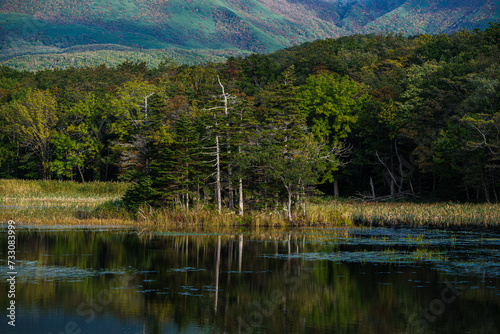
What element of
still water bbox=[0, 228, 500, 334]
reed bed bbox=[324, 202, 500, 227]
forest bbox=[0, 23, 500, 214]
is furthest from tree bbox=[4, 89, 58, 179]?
still water bbox=[0, 228, 500, 334]

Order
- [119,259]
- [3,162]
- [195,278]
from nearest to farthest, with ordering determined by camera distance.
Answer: [195,278], [119,259], [3,162]

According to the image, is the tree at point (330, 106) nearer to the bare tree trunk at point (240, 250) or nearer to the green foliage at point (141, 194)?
the green foliage at point (141, 194)

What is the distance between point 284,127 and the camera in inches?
1848

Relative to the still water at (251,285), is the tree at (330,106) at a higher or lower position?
higher

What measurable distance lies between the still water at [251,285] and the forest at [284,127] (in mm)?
11803

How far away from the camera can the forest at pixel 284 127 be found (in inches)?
1770

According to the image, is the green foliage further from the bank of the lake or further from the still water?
the still water

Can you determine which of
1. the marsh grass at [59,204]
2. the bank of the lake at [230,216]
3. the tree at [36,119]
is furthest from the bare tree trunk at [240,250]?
the tree at [36,119]

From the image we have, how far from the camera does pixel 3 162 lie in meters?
97.7

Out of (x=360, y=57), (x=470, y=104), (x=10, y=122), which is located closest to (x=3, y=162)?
(x=10, y=122)

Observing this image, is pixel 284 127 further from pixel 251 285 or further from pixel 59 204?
pixel 251 285

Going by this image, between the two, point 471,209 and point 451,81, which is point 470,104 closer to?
point 451,81

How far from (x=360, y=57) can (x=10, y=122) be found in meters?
59.6

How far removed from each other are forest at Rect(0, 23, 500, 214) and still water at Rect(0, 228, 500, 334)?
11.8 m
